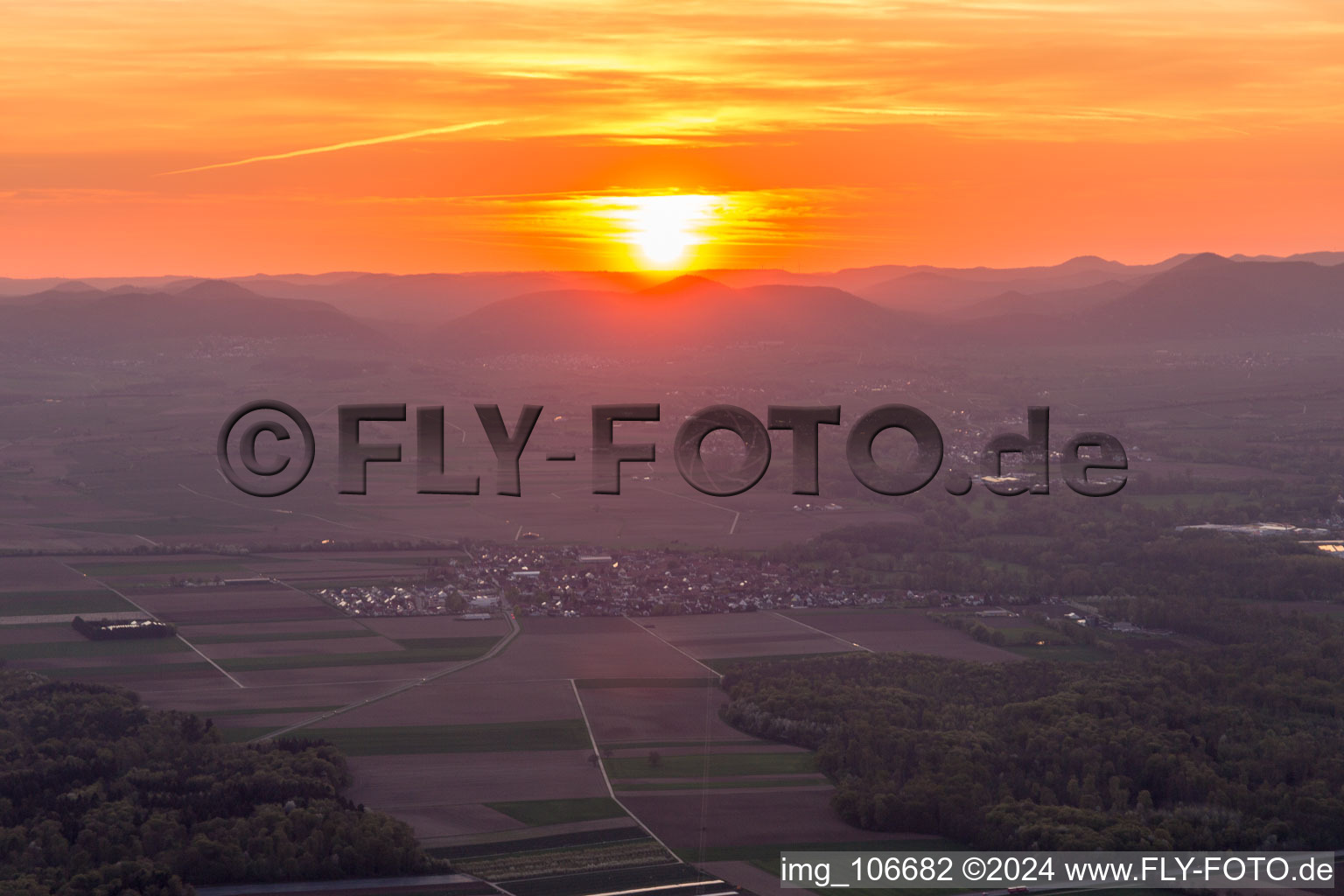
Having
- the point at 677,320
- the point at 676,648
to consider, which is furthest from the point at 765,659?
the point at 677,320

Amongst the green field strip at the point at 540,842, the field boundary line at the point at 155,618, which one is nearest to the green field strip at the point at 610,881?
the green field strip at the point at 540,842

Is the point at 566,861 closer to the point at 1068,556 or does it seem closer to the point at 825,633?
the point at 825,633

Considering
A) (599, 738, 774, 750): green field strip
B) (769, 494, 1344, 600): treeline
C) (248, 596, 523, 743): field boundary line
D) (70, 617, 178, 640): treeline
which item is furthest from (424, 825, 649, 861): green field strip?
(769, 494, 1344, 600): treeline

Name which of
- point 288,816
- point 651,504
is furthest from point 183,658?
point 651,504

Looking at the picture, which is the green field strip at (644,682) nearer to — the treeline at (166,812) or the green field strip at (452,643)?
the green field strip at (452,643)

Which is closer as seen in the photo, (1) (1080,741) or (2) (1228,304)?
(1) (1080,741)

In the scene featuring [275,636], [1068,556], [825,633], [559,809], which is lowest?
[559,809]
